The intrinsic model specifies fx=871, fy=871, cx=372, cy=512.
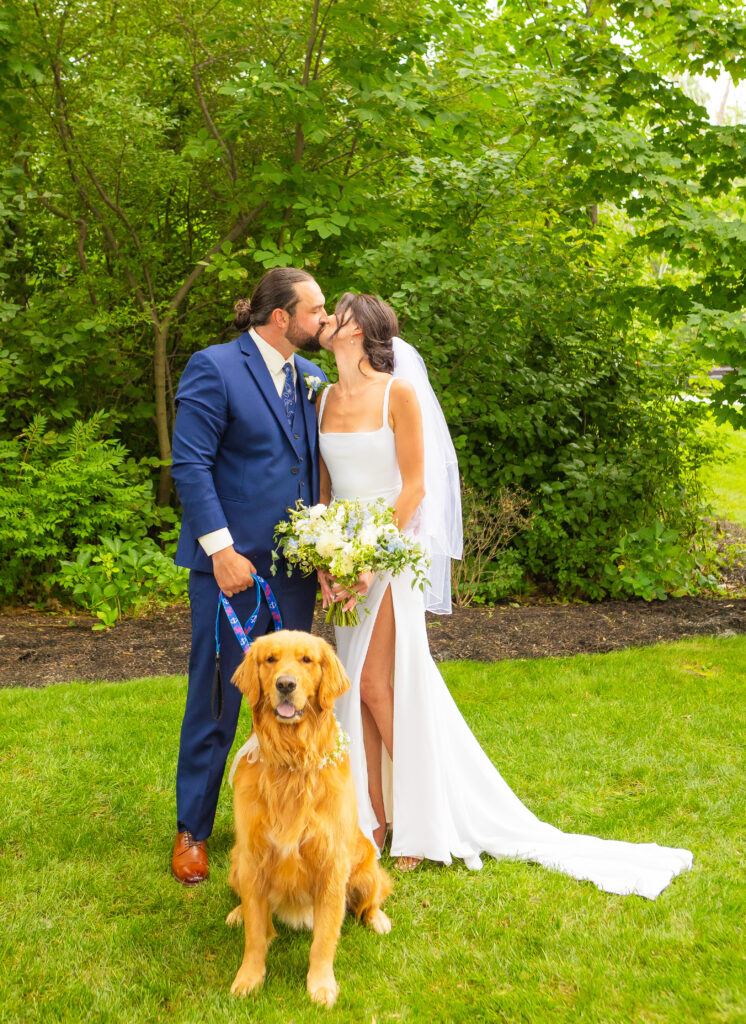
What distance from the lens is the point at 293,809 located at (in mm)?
2719

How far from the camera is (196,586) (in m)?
3.40

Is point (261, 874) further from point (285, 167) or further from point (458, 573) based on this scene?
point (285, 167)

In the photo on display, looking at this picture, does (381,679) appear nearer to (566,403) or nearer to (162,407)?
(566,403)

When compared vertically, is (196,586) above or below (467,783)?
above

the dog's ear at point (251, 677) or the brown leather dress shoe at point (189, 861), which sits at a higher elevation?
the dog's ear at point (251, 677)

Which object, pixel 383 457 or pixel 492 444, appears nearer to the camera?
pixel 383 457

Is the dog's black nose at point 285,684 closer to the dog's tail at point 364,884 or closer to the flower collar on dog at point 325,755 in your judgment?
the flower collar on dog at point 325,755

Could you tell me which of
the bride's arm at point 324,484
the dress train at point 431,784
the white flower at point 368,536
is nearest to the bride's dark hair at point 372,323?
the bride's arm at point 324,484

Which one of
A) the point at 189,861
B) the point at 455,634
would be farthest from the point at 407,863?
the point at 455,634

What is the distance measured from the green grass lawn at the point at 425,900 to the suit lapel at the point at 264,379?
1.81 m

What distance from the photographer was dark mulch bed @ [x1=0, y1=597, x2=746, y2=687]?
19.0 ft

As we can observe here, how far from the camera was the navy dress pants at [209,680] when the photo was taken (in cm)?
338

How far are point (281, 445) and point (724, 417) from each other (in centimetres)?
408

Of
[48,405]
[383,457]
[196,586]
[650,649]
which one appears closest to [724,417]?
[650,649]
